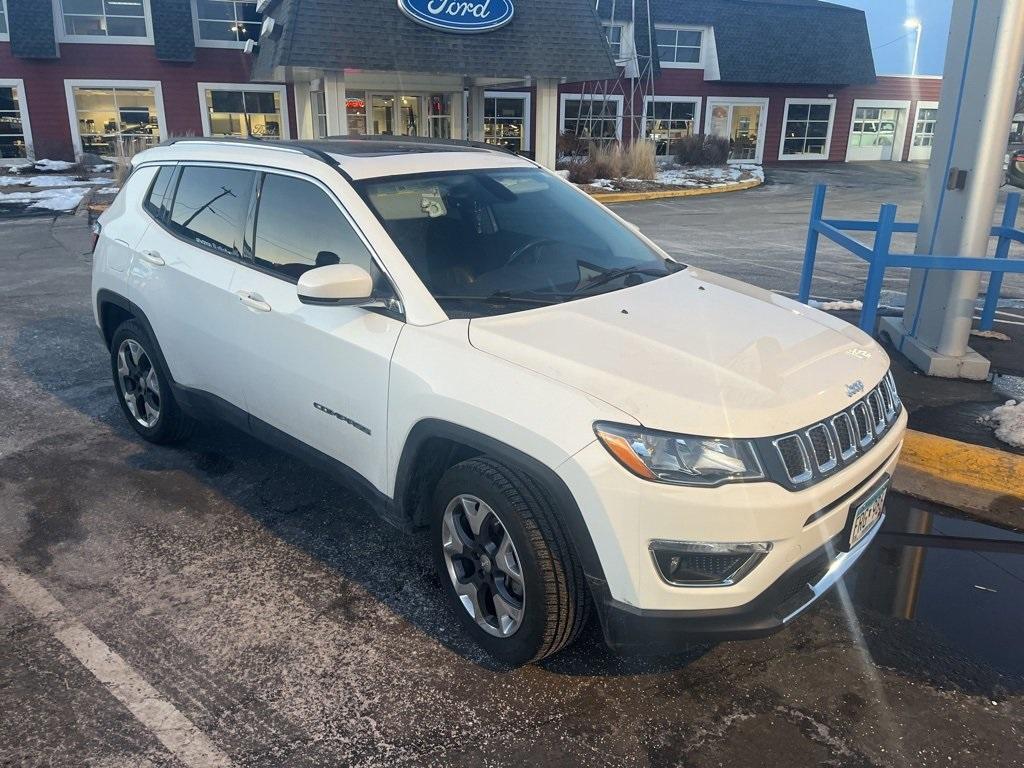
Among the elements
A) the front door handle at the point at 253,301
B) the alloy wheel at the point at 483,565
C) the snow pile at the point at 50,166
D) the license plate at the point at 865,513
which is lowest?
the snow pile at the point at 50,166

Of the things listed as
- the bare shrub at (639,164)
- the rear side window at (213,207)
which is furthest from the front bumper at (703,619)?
the bare shrub at (639,164)

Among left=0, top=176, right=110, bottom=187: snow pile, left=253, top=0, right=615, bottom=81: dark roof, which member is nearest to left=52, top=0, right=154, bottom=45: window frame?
left=0, top=176, right=110, bottom=187: snow pile

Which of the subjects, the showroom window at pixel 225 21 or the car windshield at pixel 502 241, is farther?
the showroom window at pixel 225 21

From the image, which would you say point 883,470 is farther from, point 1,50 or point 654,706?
point 1,50

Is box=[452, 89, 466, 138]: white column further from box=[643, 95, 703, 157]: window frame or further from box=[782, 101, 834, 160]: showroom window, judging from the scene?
box=[782, 101, 834, 160]: showroom window

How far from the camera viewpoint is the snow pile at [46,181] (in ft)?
72.0

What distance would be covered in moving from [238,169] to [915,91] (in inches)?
1623

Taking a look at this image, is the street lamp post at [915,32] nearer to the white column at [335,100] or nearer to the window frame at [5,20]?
the white column at [335,100]

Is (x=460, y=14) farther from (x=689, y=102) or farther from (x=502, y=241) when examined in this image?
(x=502, y=241)

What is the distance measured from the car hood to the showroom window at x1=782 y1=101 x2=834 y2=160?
35.4 meters

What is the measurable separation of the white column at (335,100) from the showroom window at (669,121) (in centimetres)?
1659

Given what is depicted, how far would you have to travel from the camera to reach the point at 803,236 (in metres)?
14.3

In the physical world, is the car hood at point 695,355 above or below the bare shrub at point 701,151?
above

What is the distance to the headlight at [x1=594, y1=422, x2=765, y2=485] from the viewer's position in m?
2.57
